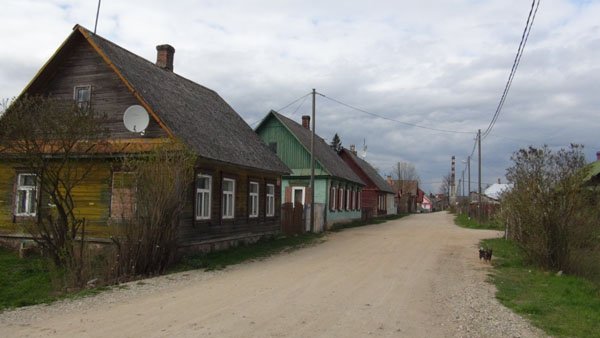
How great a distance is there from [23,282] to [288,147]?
21.9 metres

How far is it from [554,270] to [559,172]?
8.15ft

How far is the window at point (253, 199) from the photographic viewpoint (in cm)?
2071

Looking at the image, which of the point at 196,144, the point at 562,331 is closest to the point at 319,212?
the point at 196,144

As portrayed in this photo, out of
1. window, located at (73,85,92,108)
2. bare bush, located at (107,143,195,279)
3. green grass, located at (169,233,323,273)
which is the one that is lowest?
green grass, located at (169,233,323,273)

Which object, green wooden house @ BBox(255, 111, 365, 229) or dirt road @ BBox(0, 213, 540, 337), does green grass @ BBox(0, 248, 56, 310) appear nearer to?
dirt road @ BBox(0, 213, 540, 337)

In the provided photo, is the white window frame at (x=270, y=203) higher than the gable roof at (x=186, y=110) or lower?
lower

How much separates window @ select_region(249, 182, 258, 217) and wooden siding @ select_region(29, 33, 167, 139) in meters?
6.15

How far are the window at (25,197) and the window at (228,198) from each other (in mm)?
6042

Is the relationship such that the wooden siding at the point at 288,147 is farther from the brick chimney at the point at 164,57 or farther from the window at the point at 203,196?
the window at the point at 203,196

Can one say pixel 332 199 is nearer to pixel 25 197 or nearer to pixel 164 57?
pixel 164 57

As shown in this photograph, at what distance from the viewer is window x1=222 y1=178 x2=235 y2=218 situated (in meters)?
18.2

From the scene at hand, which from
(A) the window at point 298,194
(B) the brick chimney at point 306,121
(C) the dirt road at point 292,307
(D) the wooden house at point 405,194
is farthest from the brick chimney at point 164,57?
(D) the wooden house at point 405,194

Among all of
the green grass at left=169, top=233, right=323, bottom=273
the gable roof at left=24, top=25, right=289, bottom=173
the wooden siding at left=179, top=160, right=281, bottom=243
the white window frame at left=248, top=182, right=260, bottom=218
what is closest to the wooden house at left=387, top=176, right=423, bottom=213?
the green grass at left=169, top=233, right=323, bottom=273

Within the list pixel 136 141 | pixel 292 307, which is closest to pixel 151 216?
pixel 136 141
